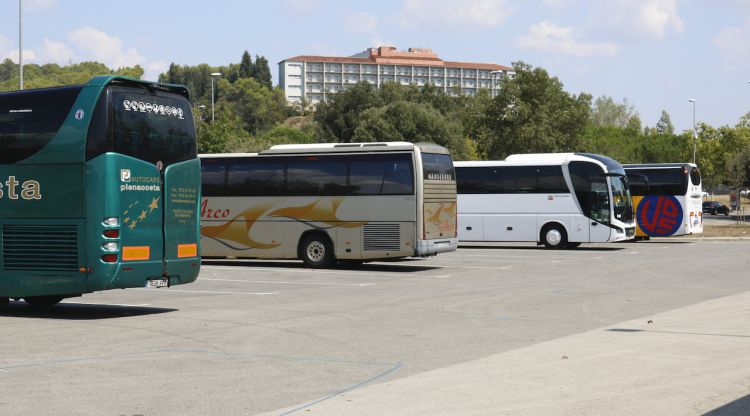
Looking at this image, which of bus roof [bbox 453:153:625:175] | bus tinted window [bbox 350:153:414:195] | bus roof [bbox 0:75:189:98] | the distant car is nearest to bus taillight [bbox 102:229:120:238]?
bus roof [bbox 0:75:189:98]

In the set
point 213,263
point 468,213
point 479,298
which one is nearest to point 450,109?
point 468,213

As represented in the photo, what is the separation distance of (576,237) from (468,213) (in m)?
4.21

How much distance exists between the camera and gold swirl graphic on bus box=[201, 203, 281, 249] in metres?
28.3

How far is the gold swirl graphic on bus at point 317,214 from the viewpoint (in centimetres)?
2702

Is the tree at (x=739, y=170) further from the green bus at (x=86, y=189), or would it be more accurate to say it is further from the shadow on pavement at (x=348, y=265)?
the green bus at (x=86, y=189)

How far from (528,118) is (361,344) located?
2655 inches

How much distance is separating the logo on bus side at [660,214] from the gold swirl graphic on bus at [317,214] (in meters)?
19.5

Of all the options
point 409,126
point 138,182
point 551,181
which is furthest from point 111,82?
point 409,126

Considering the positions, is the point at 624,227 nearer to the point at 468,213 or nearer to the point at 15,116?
the point at 468,213

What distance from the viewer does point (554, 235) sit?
37.2 metres

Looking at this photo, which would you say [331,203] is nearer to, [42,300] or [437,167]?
[437,167]

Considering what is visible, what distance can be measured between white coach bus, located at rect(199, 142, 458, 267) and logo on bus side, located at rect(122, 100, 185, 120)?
10.6 m

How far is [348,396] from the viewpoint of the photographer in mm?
8617

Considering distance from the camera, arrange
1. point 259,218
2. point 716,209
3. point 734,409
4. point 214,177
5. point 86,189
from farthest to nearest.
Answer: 1. point 716,209
2. point 214,177
3. point 259,218
4. point 86,189
5. point 734,409
